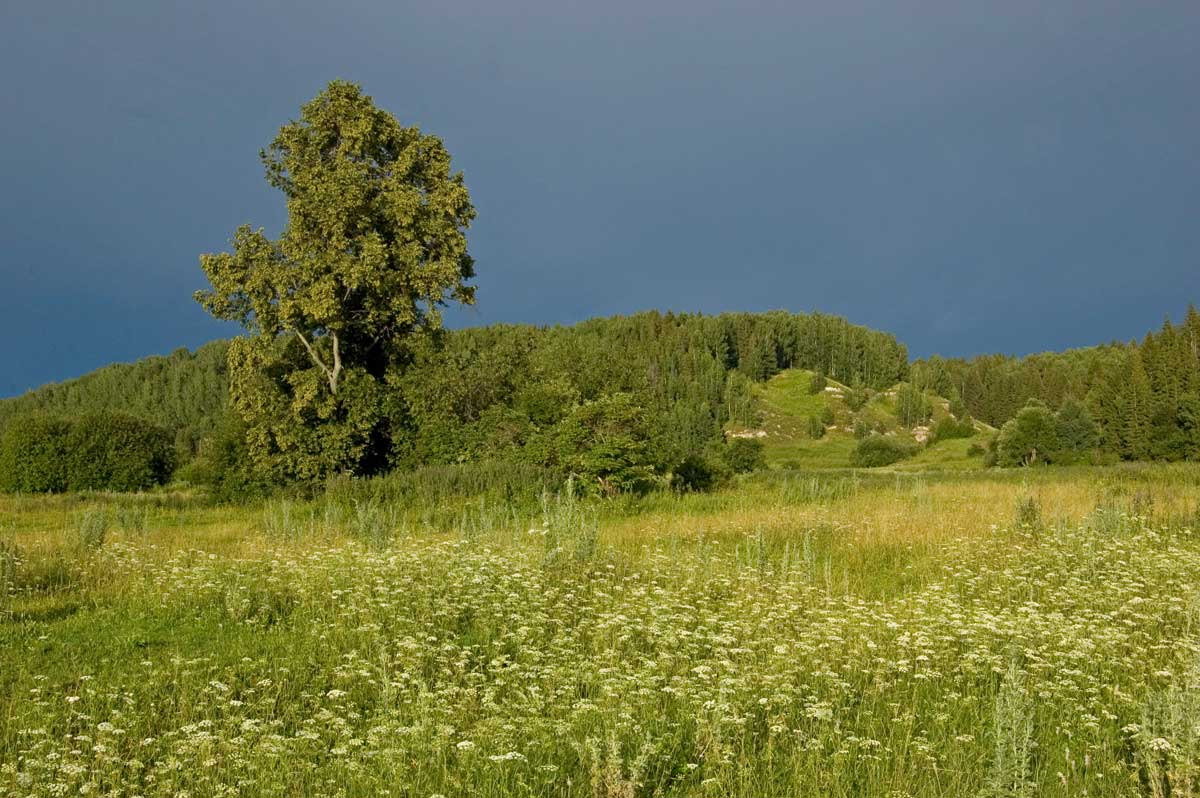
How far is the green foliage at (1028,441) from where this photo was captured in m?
90.8

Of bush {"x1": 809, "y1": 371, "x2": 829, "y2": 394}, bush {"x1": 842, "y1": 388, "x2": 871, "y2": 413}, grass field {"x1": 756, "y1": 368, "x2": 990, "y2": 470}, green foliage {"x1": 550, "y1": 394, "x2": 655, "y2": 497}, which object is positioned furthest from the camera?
bush {"x1": 809, "y1": 371, "x2": 829, "y2": 394}

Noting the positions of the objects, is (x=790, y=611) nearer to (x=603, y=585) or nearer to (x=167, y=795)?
(x=603, y=585)

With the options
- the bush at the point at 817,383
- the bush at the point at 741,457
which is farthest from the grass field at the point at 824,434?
the bush at the point at 741,457

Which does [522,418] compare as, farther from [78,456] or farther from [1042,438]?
[1042,438]

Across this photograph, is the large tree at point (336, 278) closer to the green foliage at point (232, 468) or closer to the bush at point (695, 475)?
the green foliage at point (232, 468)

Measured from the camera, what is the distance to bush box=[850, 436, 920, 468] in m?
111

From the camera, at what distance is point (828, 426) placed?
471 feet

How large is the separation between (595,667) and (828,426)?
142376 millimetres

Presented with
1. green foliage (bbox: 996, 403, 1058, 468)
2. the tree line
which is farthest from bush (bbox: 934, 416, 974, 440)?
green foliage (bbox: 996, 403, 1058, 468)

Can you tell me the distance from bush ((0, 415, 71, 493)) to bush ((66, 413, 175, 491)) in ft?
1.79

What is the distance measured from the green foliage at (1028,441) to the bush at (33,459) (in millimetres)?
87702

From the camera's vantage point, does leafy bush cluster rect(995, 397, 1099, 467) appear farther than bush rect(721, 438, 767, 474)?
Yes

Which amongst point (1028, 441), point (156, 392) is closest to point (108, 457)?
point (1028, 441)

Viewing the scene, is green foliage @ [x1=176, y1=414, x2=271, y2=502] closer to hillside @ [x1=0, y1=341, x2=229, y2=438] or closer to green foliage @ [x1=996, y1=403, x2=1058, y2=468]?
green foliage @ [x1=996, y1=403, x2=1058, y2=468]
